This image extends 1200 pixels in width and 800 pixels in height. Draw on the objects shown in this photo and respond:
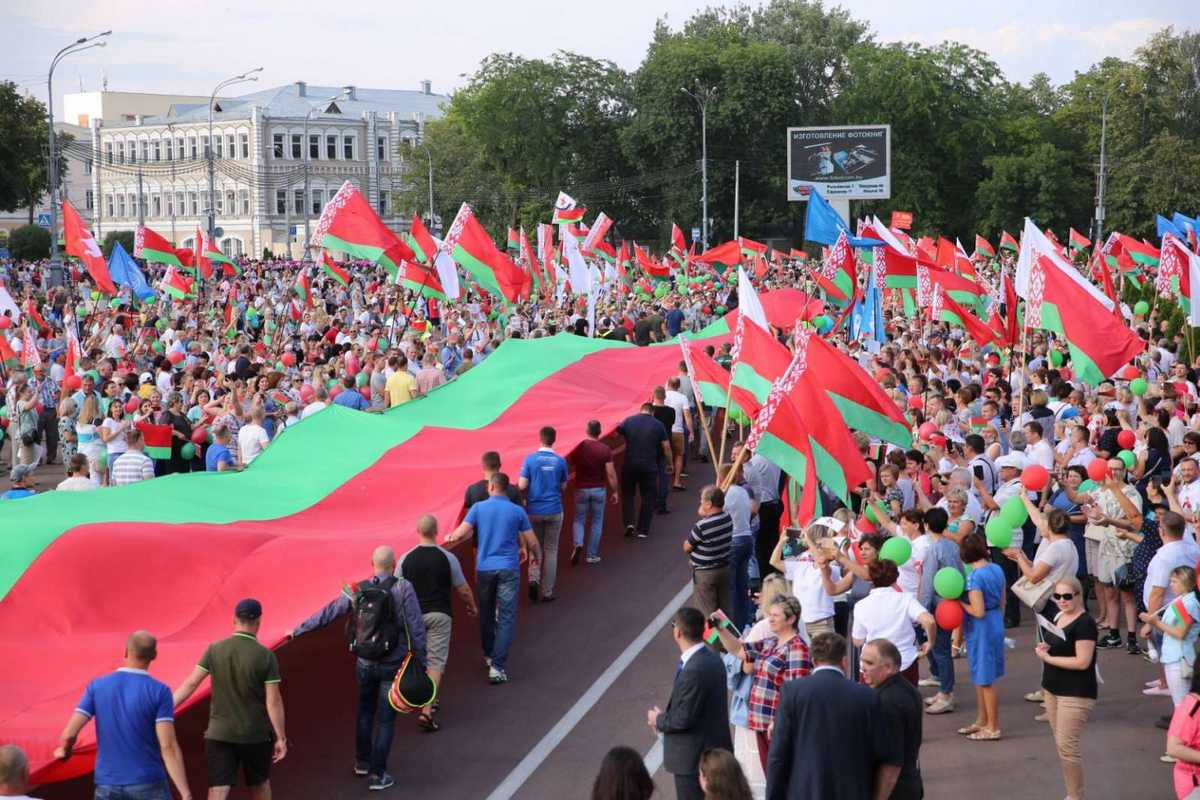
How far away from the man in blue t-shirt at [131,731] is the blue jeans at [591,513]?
7.22m

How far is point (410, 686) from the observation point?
8.58 meters

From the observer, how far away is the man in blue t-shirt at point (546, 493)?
40.9 feet

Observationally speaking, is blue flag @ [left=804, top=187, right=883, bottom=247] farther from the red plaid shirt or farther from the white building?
the white building

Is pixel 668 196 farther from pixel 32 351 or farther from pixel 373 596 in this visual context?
pixel 373 596

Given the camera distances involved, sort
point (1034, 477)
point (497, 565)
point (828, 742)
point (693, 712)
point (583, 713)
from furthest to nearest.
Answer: point (1034, 477), point (497, 565), point (583, 713), point (693, 712), point (828, 742)

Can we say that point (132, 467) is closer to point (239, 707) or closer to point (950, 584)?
point (239, 707)

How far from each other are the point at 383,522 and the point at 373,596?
329cm

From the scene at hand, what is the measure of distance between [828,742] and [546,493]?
659 centimetres

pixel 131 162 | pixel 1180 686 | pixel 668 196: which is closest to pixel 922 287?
pixel 1180 686

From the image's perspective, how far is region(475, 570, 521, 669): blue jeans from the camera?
34.8ft

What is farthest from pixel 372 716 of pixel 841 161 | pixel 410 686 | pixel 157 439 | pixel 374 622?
pixel 841 161

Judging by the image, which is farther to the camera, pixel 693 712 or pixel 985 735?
pixel 985 735

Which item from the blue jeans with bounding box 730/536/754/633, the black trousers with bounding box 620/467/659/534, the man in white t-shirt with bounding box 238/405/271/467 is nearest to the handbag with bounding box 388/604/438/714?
the blue jeans with bounding box 730/536/754/633

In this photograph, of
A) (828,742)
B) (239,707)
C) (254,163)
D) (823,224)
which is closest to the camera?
(828,742)
